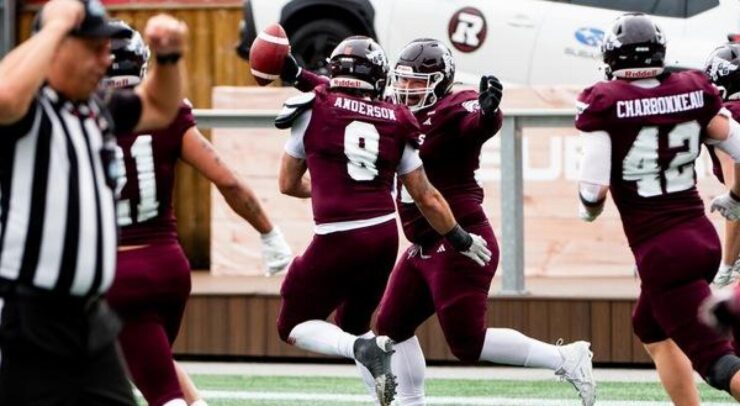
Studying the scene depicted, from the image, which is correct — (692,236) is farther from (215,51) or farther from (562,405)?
(215,51)

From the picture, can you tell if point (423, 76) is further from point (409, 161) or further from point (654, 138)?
point (654, 138)

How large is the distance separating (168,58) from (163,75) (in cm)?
8

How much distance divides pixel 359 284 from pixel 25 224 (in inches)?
119

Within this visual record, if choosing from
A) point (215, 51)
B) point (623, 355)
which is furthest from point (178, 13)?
point (623, 355)

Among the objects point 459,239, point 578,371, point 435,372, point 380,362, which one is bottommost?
point 435,372

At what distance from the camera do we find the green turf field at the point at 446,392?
9352mm

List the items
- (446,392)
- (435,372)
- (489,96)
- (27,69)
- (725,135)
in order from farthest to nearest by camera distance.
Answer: (435,372), (446,392), (489,96), (725,135), (27,69)

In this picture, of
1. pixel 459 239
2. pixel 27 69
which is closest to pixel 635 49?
pixel 459 239

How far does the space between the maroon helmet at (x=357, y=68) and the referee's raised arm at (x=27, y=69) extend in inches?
116

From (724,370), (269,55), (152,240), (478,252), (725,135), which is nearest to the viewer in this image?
(152,240)

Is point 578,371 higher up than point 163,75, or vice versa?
point 163,75

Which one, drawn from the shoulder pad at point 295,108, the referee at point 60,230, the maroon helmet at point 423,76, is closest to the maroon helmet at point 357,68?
the shoulder pad at point 295,108

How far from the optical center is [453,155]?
7984 mm

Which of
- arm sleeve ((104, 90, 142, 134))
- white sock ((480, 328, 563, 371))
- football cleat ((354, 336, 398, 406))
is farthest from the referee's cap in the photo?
white sock ((480, 328, 563, 371))
